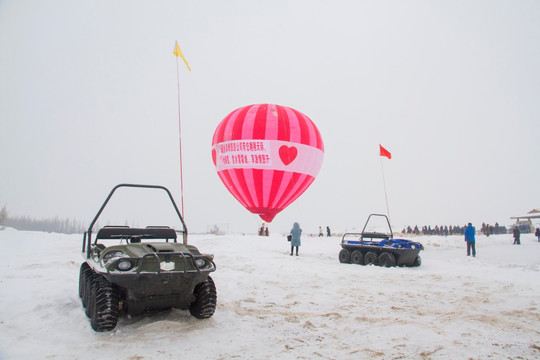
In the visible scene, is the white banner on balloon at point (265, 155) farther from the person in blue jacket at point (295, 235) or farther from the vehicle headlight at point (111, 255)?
the vehicle headlight at point (111, 255)

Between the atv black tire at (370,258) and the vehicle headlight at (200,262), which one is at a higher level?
the vehicle headlight at (200,262)

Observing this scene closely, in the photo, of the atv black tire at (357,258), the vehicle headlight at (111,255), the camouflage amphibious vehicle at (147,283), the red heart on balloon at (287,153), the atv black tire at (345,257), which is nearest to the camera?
the camouflage amphibious vehicle at (147,283)

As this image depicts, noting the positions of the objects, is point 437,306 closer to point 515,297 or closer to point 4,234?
point 515,297

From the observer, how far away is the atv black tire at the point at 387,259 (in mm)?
12977

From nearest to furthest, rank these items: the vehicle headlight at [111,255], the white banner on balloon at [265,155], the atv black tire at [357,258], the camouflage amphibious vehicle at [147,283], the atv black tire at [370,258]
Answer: the camouflage amphibious vehicle at [147,283]
the vehicle headlight at [111,255]
the atv black tire at [370,258]
the atv black tire at [357,258]
the white banner on balloon at [265,155]

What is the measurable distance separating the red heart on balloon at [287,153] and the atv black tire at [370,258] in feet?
32.0

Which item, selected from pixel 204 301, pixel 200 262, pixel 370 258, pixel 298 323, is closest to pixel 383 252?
pixel 370 258

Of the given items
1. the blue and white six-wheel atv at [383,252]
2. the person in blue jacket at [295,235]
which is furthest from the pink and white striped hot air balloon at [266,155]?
the blue and white six-wheel atv at [383,252]

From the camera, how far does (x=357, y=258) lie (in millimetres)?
14109

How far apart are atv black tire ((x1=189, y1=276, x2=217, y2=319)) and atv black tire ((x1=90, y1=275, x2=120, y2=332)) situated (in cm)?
114

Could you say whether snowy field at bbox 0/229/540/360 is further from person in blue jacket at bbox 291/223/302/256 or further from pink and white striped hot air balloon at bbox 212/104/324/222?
pink and white striped hot air balloon at bbox 212/104/324/222

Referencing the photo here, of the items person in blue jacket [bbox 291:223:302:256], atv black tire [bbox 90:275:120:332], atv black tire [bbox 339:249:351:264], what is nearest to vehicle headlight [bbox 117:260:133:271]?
atv black tire [bbox 90:275:120:332]

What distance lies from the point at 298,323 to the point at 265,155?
17.2 metres

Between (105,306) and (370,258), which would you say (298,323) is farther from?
(370,258)
